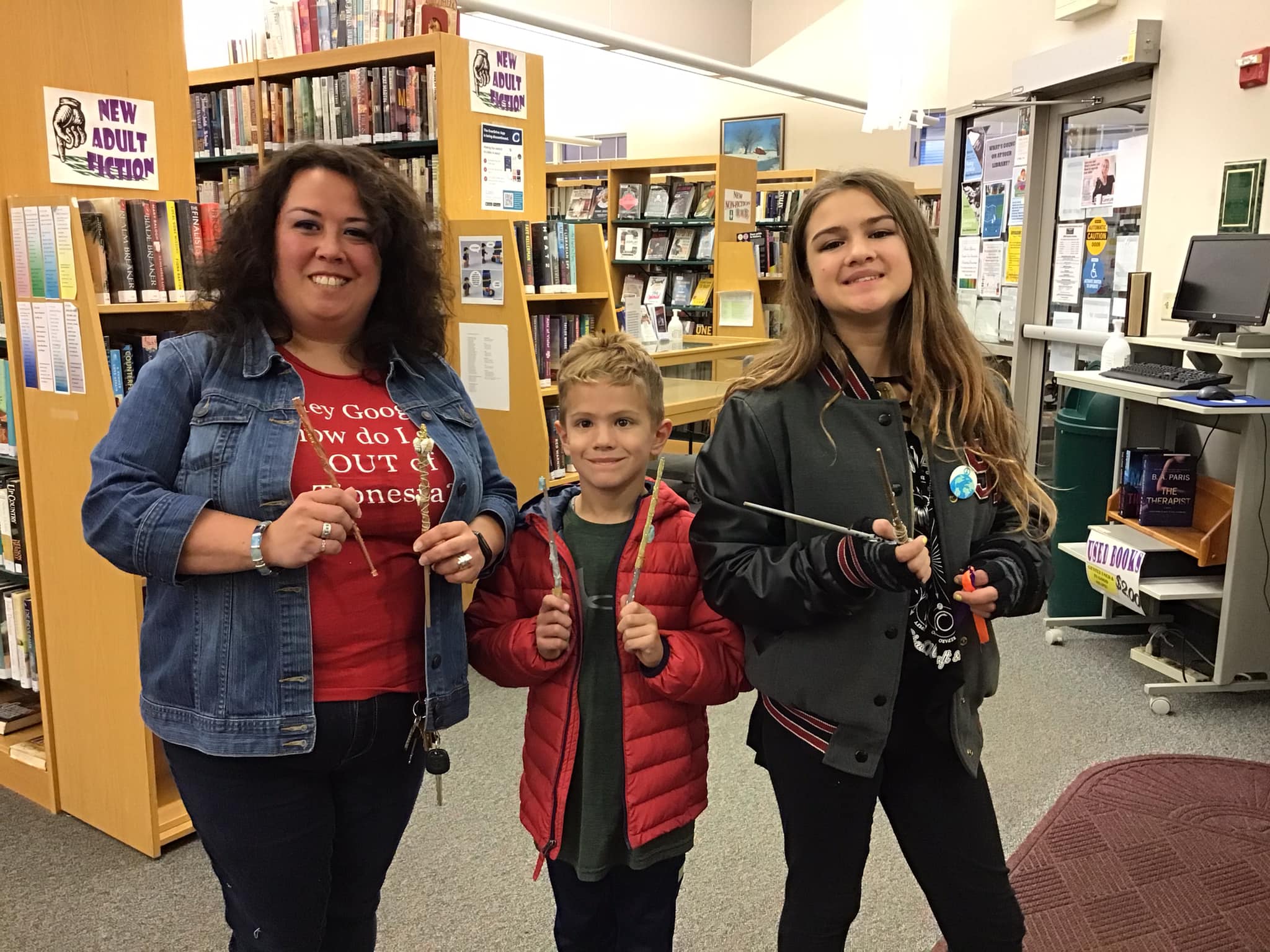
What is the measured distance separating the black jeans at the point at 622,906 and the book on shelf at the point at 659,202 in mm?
5921

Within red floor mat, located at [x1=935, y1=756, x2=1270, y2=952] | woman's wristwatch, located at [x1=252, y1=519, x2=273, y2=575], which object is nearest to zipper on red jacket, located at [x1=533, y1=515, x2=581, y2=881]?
woman's wristwatch, located at [x1=252, y1=519, x2=273, y2=575]

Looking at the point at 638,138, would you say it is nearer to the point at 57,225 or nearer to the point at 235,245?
the point at 57,225

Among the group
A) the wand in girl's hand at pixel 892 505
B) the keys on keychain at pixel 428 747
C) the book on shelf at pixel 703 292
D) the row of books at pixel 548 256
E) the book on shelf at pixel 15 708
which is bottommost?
the book on shelf at pixel 15 708

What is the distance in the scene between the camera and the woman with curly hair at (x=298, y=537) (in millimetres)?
1258

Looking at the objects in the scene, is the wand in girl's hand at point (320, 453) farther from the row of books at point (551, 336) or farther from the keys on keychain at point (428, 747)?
the row of books at point (551, 336)

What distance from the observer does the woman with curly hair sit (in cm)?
126

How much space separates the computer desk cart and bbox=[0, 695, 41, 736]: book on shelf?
11.7 ft

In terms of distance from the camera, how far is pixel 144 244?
245cm

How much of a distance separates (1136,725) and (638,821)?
248 cm

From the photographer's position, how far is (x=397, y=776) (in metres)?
1.46

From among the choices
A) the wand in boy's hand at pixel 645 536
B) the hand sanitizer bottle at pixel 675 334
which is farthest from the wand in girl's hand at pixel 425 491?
the hand sanitizer bottle at pixel 675 334

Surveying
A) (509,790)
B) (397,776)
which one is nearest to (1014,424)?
(397,776)

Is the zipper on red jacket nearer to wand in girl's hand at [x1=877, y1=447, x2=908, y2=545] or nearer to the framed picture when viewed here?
wand in girl's hand at [x1=877, y1=447, x2=908, y2=545]

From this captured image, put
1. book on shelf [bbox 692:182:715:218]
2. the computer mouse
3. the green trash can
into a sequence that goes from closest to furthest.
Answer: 1. the computer mouse
2. the green trash can
3. book on shelf [bbox 692:182:715:218]
